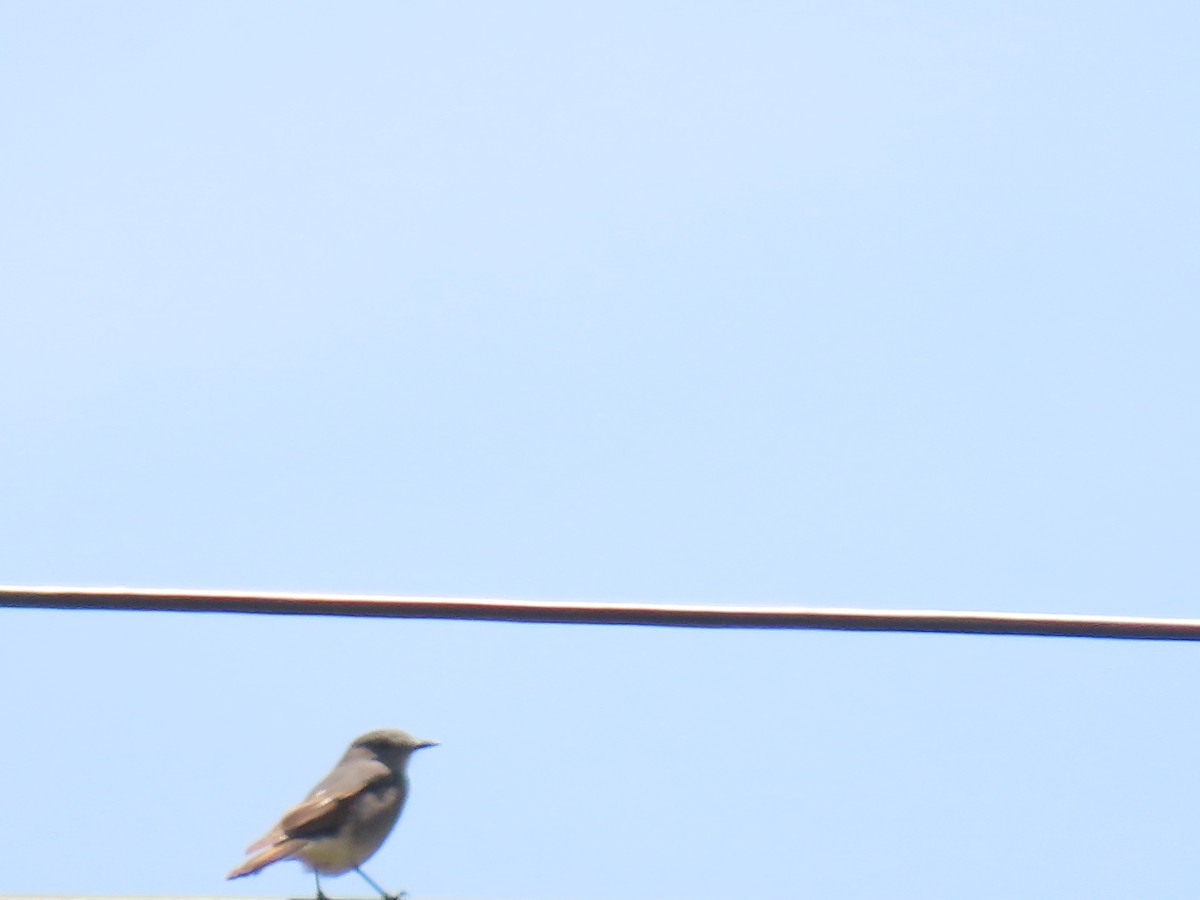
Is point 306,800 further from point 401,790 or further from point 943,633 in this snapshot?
point 943,633

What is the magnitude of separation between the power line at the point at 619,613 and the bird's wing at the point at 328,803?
357cm

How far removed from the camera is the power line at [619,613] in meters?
4.83

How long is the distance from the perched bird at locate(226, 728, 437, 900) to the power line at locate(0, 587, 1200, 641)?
129 inches

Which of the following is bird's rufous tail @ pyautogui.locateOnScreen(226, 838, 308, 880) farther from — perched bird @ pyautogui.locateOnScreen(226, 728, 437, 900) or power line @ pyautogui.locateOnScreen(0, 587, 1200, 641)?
power line @ pyautogui.locateOnScreen(0, 587, 1200, 641)

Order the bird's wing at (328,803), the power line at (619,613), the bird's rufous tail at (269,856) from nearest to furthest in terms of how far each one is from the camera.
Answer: the power line at (619,613)
the bird's rufous tail at (269,856)
the bird's wing at (328,803)

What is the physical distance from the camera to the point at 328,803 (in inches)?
342

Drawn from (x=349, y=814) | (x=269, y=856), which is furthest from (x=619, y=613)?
(x=349, y=814)

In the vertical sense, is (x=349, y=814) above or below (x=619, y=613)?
below

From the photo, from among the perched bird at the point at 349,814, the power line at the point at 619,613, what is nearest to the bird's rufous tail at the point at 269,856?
the perched bird at the point at 349,814

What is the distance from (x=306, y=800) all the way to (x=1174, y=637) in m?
5.31

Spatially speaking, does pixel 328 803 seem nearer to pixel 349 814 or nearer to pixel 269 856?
pixel 349 814

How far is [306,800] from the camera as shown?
874 centimetres

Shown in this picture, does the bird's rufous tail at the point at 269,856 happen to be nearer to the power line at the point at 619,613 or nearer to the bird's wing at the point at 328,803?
the bird's wing at the point at 328,803

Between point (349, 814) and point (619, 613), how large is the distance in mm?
4469
